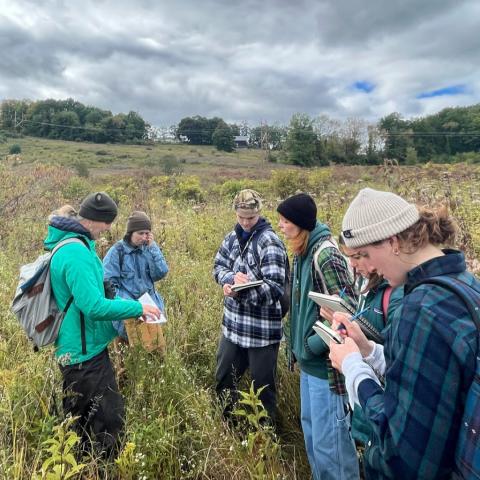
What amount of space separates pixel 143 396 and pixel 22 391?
2.55 ft

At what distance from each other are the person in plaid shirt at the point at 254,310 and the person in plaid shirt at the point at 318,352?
14.8 inches

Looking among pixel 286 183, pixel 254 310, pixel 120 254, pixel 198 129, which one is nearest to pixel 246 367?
pixel 254 310

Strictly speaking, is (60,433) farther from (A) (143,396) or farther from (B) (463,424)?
(B) (463,424)

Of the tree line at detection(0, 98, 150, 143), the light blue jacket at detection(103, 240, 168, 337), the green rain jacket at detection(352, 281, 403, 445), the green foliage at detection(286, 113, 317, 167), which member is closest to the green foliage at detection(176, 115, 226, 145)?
the tree line at detection(0, 98, 150, 143)

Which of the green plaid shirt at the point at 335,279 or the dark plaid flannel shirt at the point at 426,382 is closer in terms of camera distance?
the dark plaid flannel shirt at the point at 426,382

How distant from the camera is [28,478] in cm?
198

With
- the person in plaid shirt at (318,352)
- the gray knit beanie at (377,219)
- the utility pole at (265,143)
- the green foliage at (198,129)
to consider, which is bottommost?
the person in plaid shirt at (318,352)

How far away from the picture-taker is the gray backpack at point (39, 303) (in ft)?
7.02

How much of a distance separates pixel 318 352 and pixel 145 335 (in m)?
1.70

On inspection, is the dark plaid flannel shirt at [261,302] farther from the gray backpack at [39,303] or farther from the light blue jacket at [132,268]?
the gray backpack at [39,303]

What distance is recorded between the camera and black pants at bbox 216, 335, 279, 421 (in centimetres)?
271

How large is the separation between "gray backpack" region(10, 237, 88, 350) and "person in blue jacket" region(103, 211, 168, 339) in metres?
1.11

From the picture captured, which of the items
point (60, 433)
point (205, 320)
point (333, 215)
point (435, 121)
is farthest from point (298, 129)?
point (60, 433)

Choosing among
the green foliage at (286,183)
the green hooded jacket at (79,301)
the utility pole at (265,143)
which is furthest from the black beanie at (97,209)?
the utility pole at (265,143)
